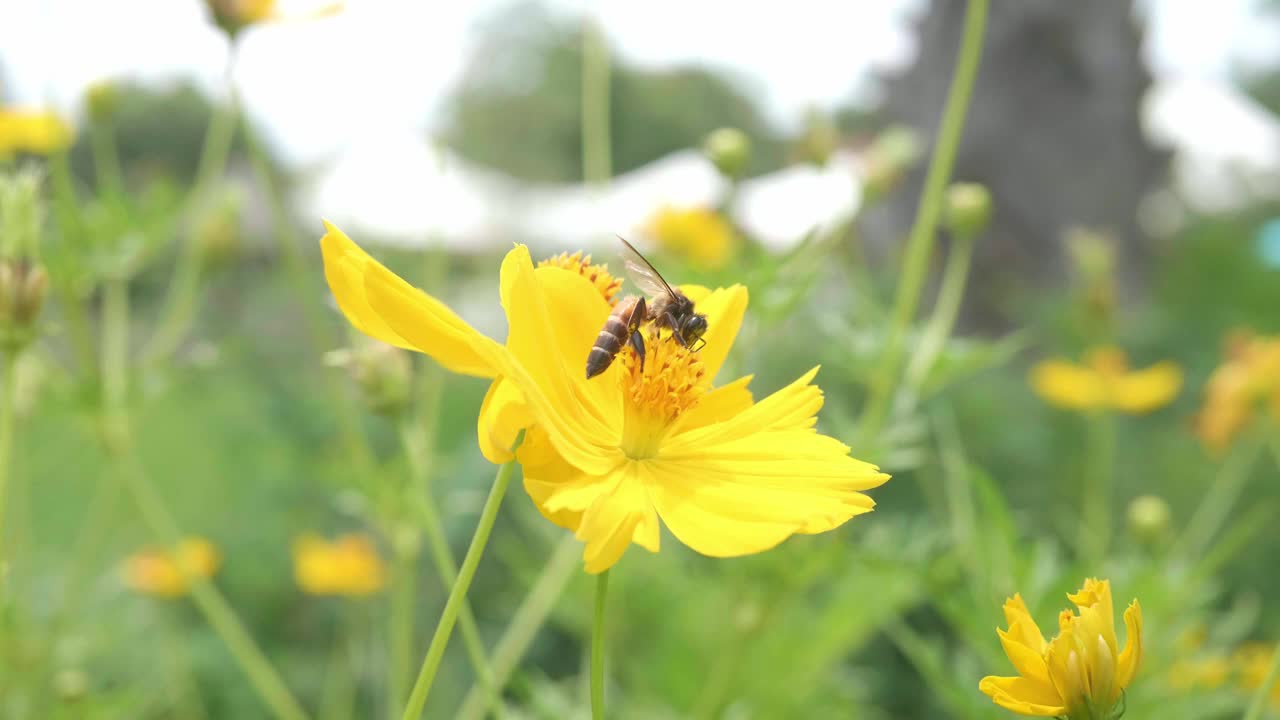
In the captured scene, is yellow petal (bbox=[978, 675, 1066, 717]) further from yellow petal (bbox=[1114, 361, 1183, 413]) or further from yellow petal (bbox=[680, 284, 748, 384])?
yellow petal (bbox=[1114, 361, 1183, 413])

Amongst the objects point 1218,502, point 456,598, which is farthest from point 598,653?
point 1218,502

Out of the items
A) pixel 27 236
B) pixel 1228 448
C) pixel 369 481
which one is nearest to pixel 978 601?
pixel 369 481

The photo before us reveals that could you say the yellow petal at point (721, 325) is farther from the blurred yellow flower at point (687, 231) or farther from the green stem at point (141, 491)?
the blurred yellow flower at point (687, 231)

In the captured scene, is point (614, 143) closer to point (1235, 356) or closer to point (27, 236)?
point (1235, 356)

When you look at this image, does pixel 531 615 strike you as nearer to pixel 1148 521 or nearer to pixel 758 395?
pixel 1148 521

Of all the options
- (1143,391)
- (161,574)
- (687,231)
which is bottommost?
(161,574)

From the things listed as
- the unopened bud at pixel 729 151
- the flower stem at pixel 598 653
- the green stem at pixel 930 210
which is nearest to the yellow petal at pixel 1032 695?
the flower stem at pixel 598 653

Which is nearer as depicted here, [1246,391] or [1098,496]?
[1246,391]
